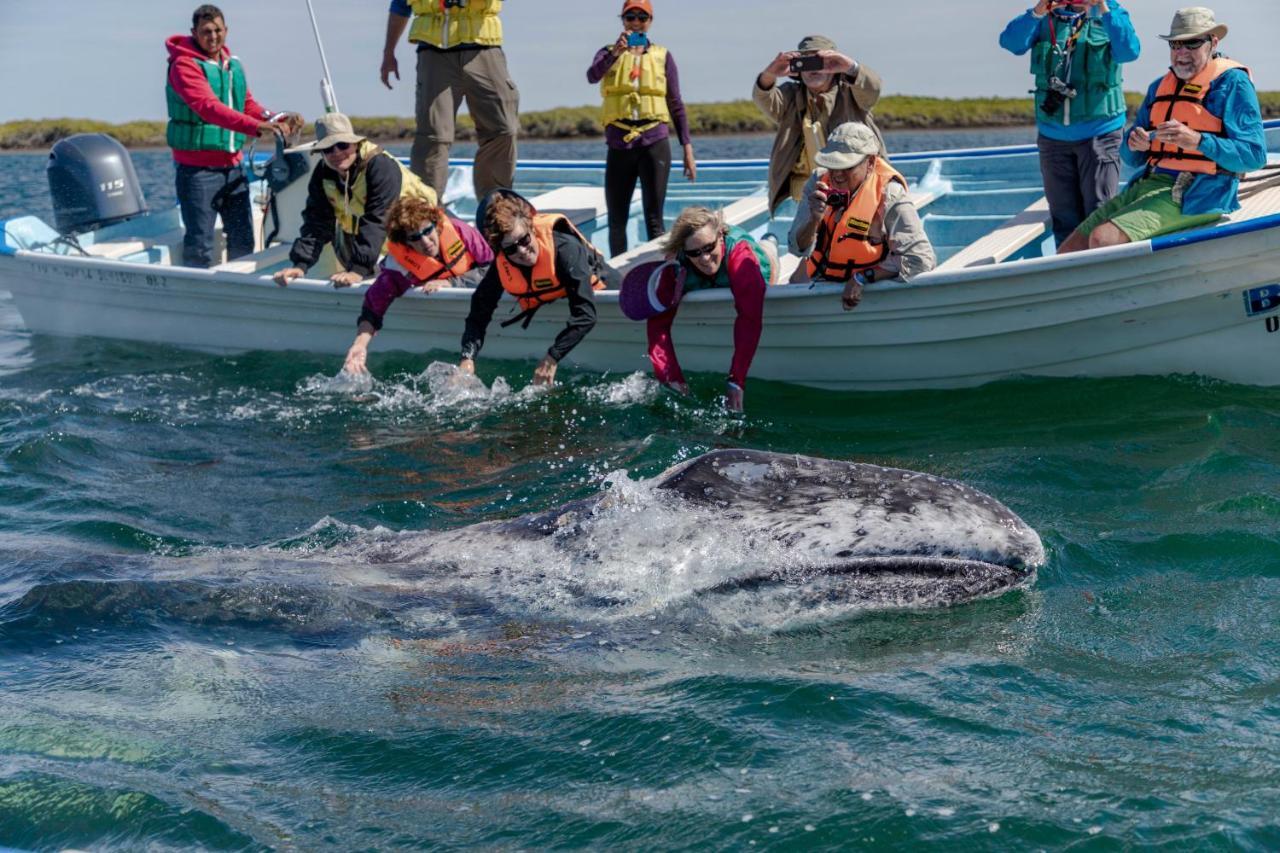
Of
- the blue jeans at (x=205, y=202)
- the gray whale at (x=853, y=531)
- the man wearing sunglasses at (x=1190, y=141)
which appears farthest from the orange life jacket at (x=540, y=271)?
the gray whale at (x=853, y=531)

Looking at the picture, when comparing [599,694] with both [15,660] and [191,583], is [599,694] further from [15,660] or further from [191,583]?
[15,660]

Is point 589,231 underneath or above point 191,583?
above

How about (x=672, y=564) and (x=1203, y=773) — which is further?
(x=672, y=564)

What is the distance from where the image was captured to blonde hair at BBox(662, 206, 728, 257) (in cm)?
909

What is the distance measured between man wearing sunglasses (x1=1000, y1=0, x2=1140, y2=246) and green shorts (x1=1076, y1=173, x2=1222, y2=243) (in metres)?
0.84

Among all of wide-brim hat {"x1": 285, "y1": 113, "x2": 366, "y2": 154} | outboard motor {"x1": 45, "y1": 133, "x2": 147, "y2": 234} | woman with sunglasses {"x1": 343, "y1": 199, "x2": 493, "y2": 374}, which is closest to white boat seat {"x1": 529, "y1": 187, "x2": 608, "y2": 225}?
woman with sunglasses {"x1": 343, "y1": 199, "x2": 493, "y2": 374}

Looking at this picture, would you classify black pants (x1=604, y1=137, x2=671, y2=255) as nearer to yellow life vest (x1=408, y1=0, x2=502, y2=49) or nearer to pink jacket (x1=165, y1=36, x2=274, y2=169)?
yellow life vest (x1=408, y1=0, x2=502, y2=49)

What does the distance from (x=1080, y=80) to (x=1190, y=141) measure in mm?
1434

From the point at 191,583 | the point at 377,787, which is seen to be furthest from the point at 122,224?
the point at 377,787

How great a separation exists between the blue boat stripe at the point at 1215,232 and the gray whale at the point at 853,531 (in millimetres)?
4011

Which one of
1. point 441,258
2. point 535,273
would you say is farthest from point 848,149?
point 441,258

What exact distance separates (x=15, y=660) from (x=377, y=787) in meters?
2.05

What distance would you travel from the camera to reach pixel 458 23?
39.4 ft

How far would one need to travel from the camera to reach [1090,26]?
9.64 meters
